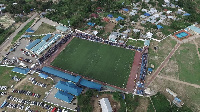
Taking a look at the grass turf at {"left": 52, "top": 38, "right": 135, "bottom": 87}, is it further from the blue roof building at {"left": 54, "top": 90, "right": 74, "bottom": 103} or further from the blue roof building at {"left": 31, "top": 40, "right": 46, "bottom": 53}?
the blue roof building at {"left": 54, "top": 90, "right": 74, "bottom": 103}

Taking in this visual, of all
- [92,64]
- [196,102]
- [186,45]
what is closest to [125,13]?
[186,45]

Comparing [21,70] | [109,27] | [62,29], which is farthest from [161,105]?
[62,29]

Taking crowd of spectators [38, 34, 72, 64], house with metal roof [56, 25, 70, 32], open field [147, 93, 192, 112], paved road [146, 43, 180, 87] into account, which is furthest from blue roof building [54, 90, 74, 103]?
house with metal roof [56, 25, 70, 32]

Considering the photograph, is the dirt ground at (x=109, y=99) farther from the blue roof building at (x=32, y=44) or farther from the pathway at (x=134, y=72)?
the blue roof building at (x=32, y=44)

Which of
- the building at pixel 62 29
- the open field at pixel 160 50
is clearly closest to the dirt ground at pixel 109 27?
the building at pixel 62 29

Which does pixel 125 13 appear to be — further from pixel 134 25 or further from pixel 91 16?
pixel 91 16

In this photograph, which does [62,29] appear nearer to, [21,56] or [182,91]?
[21,56]

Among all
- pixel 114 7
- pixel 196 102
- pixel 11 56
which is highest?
pixel 114 7
